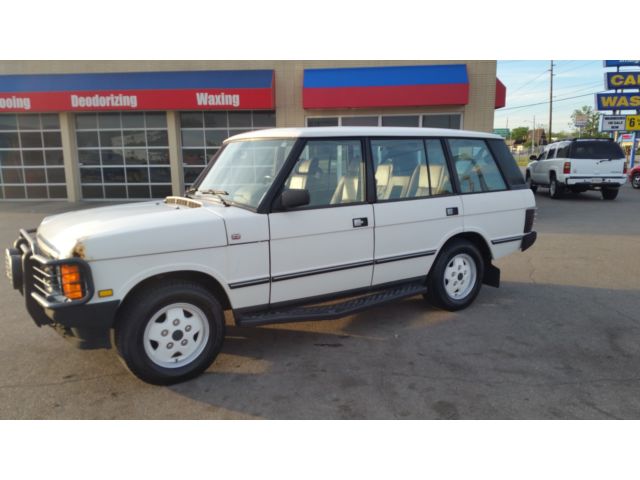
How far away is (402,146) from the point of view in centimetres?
495

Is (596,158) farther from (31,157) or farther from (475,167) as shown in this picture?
(31,157)

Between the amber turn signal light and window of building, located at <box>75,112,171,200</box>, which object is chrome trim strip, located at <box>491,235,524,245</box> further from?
window of building, located at <box>75,112,171,200</box>

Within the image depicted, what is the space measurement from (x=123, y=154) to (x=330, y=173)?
15688 mm

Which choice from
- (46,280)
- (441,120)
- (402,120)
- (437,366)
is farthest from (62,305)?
(441,120)

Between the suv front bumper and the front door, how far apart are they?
1.37 meters

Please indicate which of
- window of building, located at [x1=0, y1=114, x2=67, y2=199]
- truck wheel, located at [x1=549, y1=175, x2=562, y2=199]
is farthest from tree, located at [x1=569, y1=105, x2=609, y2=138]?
window of building, located at [x1=0, y1=114, x2=67, y2=199]

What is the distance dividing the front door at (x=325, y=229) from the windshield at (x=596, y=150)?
601 inches

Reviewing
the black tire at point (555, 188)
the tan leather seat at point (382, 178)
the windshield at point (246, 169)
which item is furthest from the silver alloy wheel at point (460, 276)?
the black tire at point (555, 188)

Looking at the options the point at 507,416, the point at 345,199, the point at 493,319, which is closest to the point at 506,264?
the point at 493,319

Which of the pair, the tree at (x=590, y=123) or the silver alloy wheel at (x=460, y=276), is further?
the tree at (x=590, y=123)

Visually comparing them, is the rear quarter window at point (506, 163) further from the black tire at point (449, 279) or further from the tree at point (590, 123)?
the tree at point (590, 123)

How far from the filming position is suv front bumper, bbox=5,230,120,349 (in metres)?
3.25

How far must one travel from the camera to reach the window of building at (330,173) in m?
4.27

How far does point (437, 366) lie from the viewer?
4.04 metres
